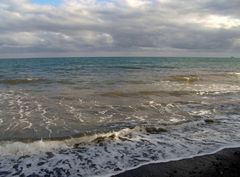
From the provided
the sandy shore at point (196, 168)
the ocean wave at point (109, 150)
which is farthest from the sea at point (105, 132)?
the sandy shore at point (196, 168)

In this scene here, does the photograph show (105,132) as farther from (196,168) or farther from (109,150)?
(196,168)

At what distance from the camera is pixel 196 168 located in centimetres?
753

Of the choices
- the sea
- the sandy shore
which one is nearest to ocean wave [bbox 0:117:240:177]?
the sea

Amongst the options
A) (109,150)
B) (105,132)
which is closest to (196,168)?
(109,150)

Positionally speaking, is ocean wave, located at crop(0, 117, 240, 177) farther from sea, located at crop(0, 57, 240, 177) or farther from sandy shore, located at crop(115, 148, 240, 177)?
sandy shore, located at crop(115, 148, 240, 177)

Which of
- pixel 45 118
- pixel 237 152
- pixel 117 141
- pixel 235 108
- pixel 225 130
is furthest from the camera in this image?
pixel 235 108

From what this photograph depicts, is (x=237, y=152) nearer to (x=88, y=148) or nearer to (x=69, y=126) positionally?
(x=88, y=148)

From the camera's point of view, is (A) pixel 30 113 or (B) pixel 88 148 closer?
(B) pixel 88 148

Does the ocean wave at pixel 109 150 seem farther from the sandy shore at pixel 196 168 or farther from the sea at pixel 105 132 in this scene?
the sandy shore at pixel 196 168

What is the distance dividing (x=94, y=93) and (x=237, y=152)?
13.3 m

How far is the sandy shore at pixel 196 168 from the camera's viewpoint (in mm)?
7152

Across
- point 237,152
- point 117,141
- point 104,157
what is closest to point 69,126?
point 117,141

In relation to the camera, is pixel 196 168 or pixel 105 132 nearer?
pixel 196 168

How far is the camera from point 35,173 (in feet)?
23.9
